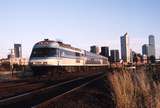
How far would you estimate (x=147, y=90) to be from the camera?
14180 millimetres

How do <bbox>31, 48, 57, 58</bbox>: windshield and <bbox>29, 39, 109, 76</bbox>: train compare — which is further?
<bbox>31, 48, 57, 58</bbox>: windshield

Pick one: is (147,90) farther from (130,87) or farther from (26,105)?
(26,105)

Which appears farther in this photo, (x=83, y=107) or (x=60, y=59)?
(x=60, y=59)

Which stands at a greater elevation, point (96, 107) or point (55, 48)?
point (55, 48)

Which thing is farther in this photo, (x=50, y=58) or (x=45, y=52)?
(x=45, y=52)

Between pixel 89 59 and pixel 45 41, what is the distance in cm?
2314

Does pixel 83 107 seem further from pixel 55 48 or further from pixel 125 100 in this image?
pixel 55 48

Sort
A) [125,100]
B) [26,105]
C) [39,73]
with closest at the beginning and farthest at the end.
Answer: [125,100], [26,105], [39,73]

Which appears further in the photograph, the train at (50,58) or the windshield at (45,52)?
the windshield at (45,52)

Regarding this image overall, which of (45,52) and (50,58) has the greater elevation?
(45,52)

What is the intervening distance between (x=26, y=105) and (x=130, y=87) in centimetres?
412

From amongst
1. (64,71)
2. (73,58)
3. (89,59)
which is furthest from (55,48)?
(89,59)

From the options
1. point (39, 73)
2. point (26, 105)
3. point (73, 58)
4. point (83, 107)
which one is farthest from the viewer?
point (73, 58)

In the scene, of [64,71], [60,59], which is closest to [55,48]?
[60,59]
